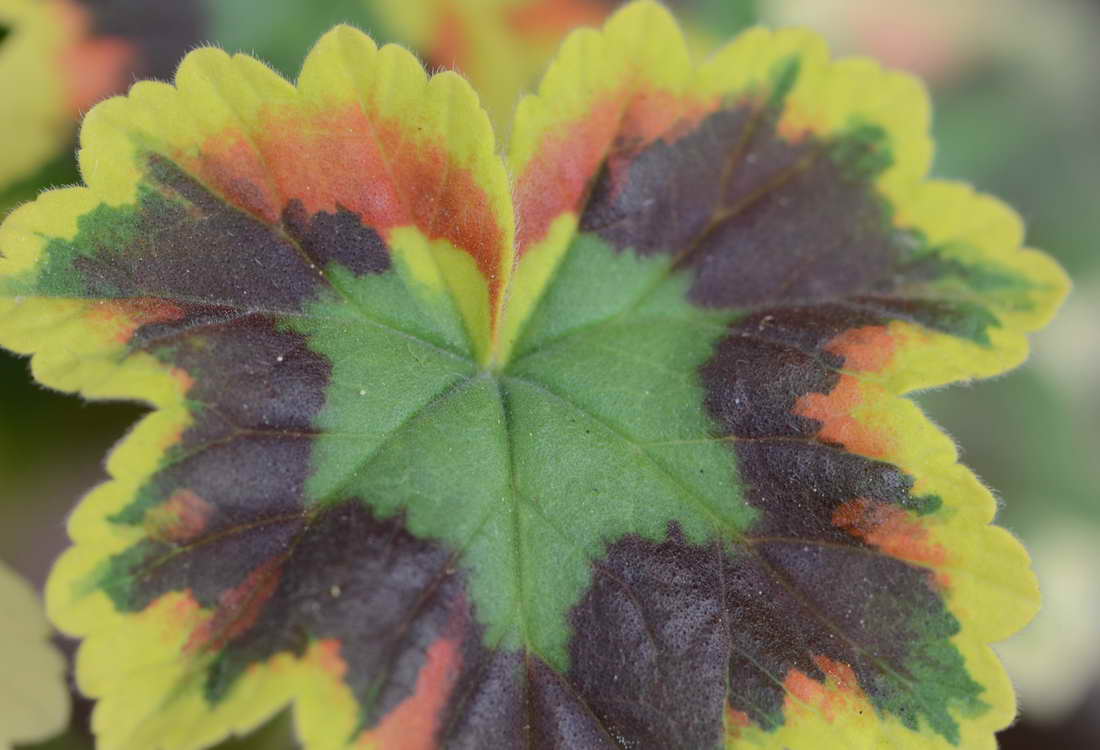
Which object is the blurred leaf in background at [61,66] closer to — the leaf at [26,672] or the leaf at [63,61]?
the leaf at [63,61]

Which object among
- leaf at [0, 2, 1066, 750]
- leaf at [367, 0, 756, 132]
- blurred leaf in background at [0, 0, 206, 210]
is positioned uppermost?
leaf at [367, 0, 756, 132]

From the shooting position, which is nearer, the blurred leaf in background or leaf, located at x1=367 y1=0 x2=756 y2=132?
the blurred leaf in background

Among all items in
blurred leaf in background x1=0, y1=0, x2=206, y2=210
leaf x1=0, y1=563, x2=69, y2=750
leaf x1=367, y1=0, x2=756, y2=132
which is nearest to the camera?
leaf x1=0, y1=563, x2=69, y2=750

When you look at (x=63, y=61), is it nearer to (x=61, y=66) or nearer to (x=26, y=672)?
(x=61, y=66)

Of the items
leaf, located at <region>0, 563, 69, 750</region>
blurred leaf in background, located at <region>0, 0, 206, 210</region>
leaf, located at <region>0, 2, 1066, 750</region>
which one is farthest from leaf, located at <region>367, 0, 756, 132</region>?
leaf, located at <region>0, 563, 69, 750</region>

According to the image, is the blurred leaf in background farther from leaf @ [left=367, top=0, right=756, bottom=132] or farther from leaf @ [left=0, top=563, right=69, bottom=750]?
leaf @ [left=0, top=563, right=69, bottom=750]

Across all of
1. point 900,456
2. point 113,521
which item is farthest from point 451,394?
point 900,456
